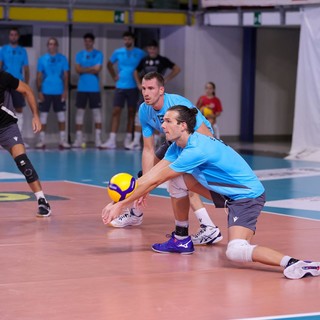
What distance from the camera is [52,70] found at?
67.7 feet

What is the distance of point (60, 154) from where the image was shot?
19.4m

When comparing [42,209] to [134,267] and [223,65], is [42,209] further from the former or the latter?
[223,65]

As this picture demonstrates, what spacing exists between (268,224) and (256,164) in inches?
289

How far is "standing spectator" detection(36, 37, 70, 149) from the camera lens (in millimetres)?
20594

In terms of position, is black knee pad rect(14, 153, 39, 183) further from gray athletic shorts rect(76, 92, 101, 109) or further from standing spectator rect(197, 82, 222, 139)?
gray athletic shorts rect(76, 92, 101, 109)

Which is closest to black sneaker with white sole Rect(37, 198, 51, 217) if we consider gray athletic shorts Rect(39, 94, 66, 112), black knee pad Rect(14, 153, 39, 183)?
black knee pad Rect(14, 153, 39, 183)

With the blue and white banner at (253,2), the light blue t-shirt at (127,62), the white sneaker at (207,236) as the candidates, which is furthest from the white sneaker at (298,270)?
the light blue t-shirt at (127,62)

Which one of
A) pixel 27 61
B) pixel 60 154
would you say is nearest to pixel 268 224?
pixel 60 154

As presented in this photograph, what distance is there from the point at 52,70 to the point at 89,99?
114 cm

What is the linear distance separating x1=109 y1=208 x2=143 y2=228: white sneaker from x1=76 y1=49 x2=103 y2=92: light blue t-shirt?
10.8m

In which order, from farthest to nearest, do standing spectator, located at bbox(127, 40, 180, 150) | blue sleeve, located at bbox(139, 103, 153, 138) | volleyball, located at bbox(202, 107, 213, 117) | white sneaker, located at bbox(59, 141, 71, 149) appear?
white sneaker, located at bbox(59, 141, 71, 149), standing spectator, located at bbox(127, 40, 180, 150), volleyball, located at bbox(202, 107, 213, 117), blue sleeve, located at bbox(139, 103, 153, 138)

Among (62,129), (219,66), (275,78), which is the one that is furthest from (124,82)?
(275,78)

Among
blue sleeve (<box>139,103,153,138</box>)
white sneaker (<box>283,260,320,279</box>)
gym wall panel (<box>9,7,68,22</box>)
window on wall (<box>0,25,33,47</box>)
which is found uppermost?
gym wall panel (<box>9,7,68,22</box>)

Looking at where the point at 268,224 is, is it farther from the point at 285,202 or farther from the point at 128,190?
the point at 128,190
